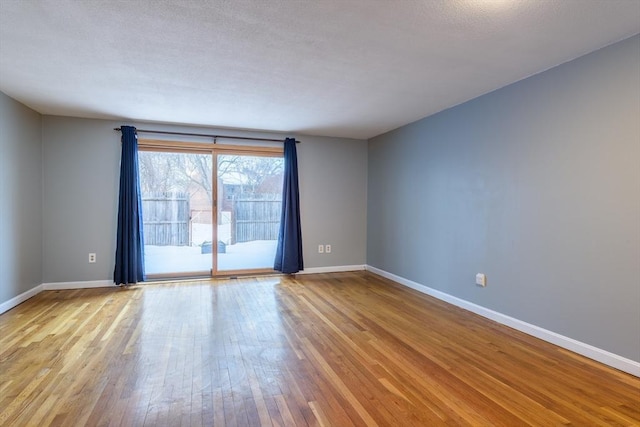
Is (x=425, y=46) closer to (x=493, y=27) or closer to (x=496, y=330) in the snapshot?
(x=493, y=27)

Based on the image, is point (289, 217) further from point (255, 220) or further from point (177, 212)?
point (177, 212)

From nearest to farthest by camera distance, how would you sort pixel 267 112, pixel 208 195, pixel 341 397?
pixel 341 397 < pixel 267 112 < pixel 208 195

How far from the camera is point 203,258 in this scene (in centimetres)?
496

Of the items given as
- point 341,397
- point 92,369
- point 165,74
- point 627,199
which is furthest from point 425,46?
point 92,369

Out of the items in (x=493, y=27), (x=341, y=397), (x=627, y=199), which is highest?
(x=493, y=27)

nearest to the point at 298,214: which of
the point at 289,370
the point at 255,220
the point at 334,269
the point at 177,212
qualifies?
the point at 255,220

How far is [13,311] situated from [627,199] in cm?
558

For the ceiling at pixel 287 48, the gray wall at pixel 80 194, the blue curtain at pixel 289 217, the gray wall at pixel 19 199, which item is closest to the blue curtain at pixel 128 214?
the gray wall at pixel 80 194

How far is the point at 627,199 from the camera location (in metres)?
2.24

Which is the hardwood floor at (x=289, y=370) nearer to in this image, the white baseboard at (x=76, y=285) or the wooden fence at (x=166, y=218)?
the white baseboard at (x=76, y=285)

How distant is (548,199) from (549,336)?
1150 mm

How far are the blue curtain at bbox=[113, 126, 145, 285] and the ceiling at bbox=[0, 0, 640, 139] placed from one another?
2.49ft

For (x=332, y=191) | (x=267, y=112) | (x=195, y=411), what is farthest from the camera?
(x=332, y=191)

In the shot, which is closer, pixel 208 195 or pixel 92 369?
pixel 92 369
